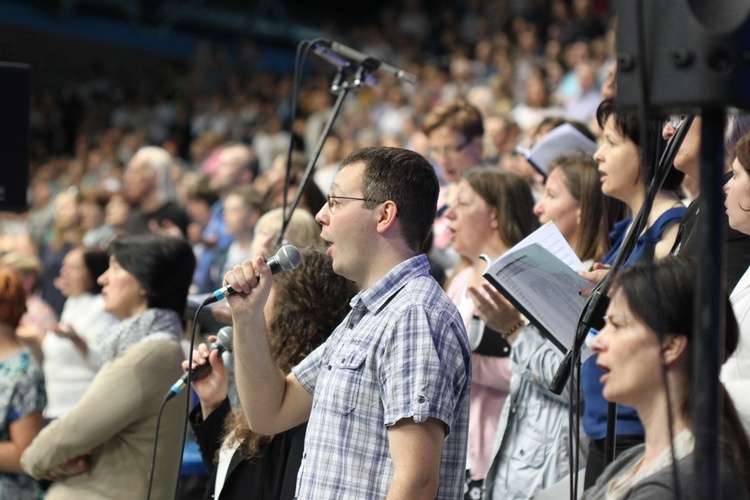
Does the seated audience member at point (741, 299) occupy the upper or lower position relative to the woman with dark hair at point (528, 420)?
upper

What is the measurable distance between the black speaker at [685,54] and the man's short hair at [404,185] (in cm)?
99

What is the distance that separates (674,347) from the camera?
2055 mm

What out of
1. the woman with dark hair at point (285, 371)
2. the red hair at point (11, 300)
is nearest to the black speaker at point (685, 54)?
the woman with dark hair at point (285, 371)

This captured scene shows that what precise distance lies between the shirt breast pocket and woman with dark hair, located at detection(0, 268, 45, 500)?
218 centimetres

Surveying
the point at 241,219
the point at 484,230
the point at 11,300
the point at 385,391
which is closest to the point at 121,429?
the point at 11,300

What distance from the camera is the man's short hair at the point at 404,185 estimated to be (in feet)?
8.49

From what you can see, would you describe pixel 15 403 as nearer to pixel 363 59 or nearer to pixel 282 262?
pixel 363 59

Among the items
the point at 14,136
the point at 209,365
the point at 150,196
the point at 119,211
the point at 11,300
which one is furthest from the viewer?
the point at 119,211

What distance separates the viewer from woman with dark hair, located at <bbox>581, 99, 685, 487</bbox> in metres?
3.06

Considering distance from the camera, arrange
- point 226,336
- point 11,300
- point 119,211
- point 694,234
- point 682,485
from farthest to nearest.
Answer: point 119,211, point 11,300, point 226,336, point 694,234, point 682,485

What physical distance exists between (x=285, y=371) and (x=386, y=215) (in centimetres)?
74

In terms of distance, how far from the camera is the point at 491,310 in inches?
134

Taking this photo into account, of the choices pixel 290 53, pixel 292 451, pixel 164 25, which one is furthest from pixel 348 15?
pixel 292 451

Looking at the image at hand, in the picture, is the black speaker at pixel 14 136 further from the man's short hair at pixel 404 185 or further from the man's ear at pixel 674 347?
the man's ear at pixel 674 347
